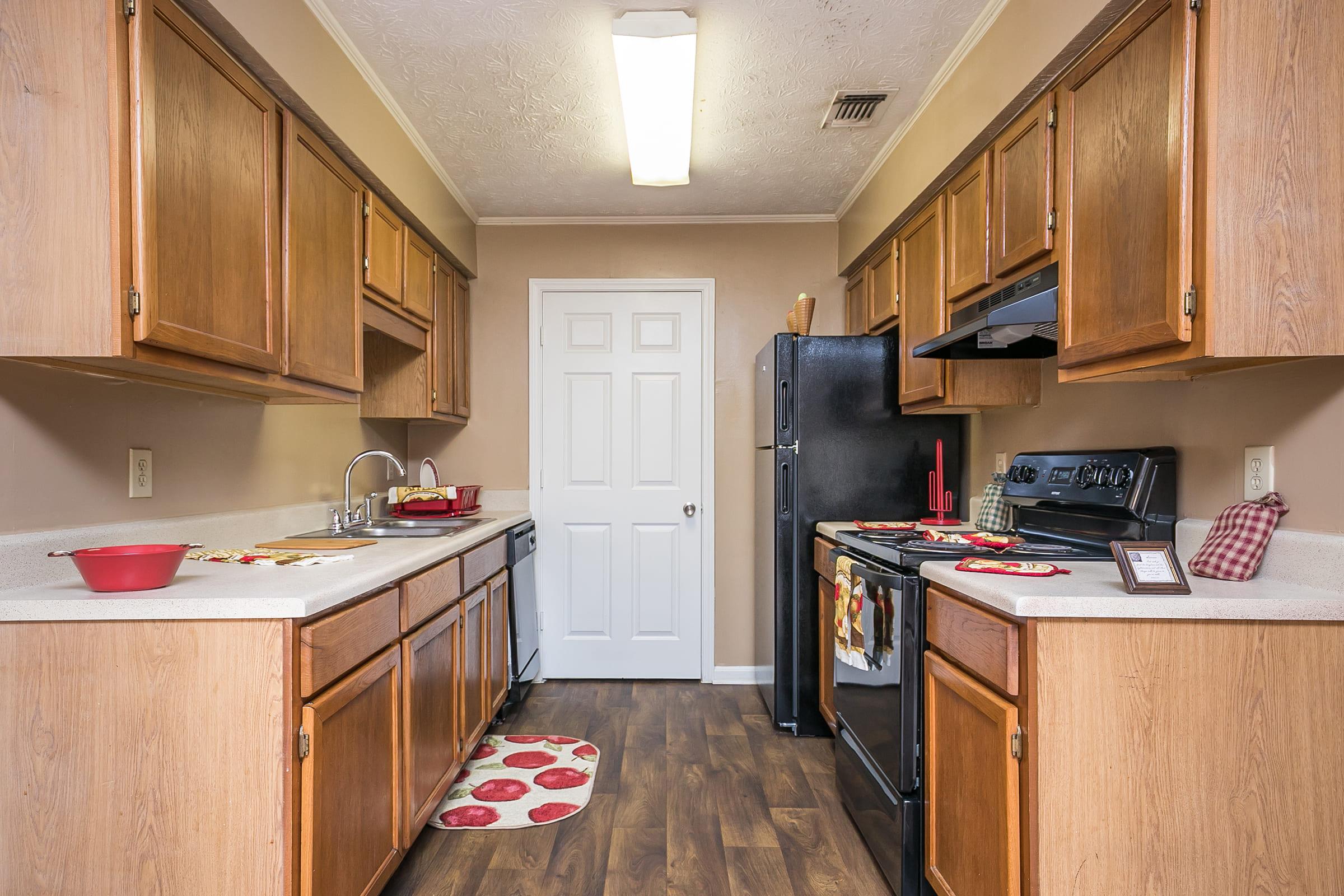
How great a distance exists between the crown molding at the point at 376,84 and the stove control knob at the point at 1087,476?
2445 mm

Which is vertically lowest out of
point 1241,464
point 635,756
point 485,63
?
point 635,756

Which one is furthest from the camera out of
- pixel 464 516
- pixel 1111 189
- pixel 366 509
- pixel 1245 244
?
pixel 464 516

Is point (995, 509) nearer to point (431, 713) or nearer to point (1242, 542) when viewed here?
point (1242, 542)

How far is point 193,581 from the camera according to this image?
158cm

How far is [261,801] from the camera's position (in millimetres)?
1386

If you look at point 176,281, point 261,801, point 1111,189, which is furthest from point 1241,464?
point 176,281

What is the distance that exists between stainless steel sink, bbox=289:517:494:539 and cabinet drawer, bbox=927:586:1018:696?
5.27 feet

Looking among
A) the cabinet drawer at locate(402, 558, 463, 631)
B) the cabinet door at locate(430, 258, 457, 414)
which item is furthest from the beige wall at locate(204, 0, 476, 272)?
the cabinet drawer at locate(402, 558, 463, 631)

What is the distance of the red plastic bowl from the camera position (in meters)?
1.41

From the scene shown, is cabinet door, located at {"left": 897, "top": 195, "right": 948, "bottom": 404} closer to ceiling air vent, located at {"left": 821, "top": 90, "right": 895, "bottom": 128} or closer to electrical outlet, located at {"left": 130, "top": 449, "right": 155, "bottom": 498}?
ceiling air vent, located at {"left": 821, "top": 90, "right": 895, "bottom": 128}

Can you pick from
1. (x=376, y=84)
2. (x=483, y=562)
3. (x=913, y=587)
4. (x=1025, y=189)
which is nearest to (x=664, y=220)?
(x=376, y=84)

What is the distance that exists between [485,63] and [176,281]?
126 centimetres

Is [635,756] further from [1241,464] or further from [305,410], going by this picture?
[1241,464]

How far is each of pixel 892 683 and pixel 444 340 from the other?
2446 millimetres
